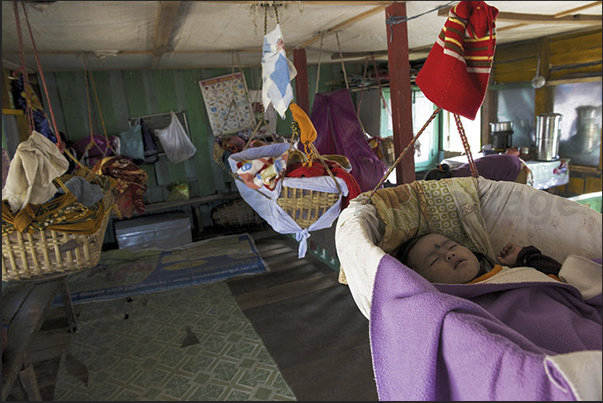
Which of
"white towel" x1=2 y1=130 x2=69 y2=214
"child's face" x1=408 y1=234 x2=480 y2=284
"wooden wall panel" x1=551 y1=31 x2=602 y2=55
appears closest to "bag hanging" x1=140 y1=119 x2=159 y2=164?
"white towel" x1=2 y1=130 x2=69 y2=214

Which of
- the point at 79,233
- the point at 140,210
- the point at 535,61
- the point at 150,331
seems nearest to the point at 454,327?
the point at 79,233

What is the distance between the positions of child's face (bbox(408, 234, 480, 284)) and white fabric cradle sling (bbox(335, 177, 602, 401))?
0.10 meters

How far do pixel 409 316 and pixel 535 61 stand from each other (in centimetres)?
418

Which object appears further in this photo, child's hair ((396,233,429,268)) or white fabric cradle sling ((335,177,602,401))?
child's hair ((396,233,429,268))

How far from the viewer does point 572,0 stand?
2146 mm

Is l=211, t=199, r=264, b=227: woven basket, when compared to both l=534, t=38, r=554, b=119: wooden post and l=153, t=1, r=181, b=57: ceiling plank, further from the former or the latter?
l=534, t=38, r=554, b=119: wooden post

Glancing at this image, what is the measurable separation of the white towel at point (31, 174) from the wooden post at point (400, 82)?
1559mm

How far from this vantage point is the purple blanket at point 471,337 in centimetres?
47

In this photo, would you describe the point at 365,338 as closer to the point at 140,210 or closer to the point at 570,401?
the point at 570,401

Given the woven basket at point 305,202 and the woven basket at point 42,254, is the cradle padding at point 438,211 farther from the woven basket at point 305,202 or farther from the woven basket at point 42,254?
the woven basket at point 42,254

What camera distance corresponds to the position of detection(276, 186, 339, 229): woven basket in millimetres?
1860

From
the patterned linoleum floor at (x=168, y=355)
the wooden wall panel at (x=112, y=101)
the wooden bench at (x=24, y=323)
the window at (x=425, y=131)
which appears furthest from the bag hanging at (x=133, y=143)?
the window at (x=425, y=131)

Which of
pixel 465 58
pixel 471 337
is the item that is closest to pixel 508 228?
pixel 465 58

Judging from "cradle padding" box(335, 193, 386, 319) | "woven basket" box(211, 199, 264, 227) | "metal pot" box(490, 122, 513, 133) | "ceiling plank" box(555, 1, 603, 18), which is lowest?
"woven basket" box(211, 199, 264, 227)
